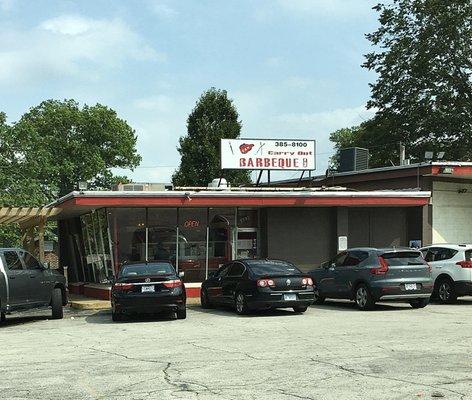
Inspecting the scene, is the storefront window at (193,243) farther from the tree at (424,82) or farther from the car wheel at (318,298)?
the tree at (424,82)

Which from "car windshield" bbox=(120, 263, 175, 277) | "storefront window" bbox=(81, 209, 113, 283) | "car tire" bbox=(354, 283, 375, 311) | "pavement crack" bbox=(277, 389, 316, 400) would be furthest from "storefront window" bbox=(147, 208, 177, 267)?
"pavement crack" bbox=(277, 389, 316, 400)

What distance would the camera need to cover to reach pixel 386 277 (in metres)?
17.8

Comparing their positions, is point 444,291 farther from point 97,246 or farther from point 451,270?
point 97,246

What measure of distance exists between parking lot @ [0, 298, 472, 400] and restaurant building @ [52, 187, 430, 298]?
6660 millimetres

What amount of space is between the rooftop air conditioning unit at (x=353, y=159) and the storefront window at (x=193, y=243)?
9944 mm

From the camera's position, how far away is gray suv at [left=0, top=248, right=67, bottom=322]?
1575cm

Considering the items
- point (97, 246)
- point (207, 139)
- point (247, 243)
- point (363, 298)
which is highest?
point (207, 139)

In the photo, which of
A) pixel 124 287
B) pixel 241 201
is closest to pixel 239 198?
pixel 241 201

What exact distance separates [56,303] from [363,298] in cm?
805

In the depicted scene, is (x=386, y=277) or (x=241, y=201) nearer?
(x=386, y=277)

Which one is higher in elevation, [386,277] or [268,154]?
[268,154]

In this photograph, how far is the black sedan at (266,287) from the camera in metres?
16.8

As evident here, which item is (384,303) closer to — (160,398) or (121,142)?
(160,398)

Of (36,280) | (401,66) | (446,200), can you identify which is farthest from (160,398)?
(401,66)
